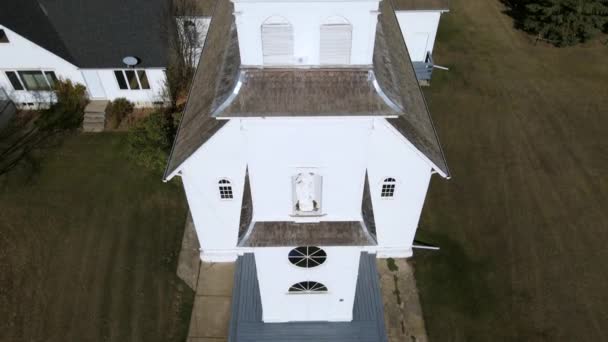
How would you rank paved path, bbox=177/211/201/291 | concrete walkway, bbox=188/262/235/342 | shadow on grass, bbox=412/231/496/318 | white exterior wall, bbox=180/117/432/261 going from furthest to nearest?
paved path, bbox=177/211/201/291 < shadow on grass, bbox=412/231/496/318 < concrete walkway, bbox=188/262/235/342 < white exterior wall, bbox=180/117/432/261

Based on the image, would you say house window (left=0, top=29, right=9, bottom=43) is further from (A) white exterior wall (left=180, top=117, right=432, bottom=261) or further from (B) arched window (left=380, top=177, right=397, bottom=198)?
(B) arched window (left=380, top=177, right=397, bottom=198)

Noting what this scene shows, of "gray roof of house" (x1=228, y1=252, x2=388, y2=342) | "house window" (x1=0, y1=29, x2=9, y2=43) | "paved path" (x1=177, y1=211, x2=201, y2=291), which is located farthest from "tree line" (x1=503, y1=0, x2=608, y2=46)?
"house window" (x1=0, y1=29, x2=9, y2=43)

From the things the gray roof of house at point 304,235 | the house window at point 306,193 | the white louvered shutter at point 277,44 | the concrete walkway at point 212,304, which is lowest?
the concrete walkway at point 212,304

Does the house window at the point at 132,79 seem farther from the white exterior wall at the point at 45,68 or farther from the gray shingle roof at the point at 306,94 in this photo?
the gray shingle roof at the point at 306,94

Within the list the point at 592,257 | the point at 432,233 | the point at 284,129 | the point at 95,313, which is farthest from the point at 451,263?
the point at 95,313

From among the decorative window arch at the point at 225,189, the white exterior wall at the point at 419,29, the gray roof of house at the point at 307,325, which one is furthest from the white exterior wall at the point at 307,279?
the white exterior wall at the point at 419,29

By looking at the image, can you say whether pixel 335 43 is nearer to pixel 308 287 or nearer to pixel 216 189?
pixel 216 189
